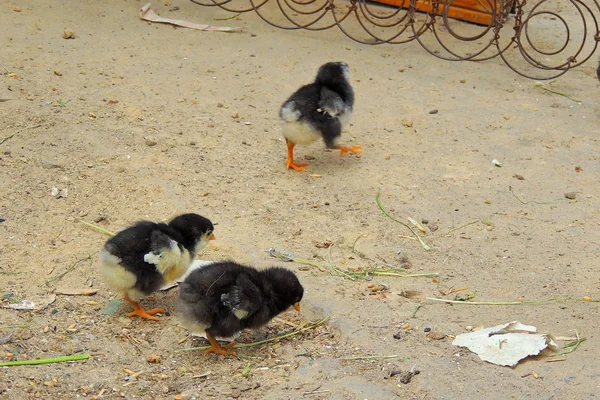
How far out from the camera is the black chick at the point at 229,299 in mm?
3980

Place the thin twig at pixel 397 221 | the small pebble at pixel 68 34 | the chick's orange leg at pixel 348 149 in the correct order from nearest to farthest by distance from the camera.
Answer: the thin twig at pixel 397 221 → the chick's orange leg at pixel 348 149 → the small pebble at pixel 68 34

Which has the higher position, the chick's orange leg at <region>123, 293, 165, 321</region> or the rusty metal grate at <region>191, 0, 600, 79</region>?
the rusty metal grate at <region>191, 0, 600, 79</region>

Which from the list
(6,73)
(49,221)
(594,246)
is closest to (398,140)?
(594,246)

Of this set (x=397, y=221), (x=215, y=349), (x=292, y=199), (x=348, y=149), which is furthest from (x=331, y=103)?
(x=215, y=349)

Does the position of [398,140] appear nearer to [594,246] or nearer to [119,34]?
[594,246]

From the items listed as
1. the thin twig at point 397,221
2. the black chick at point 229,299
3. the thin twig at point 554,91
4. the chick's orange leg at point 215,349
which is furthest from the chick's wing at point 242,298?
the thin twig at point 554,91

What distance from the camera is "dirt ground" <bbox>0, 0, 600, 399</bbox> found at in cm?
390

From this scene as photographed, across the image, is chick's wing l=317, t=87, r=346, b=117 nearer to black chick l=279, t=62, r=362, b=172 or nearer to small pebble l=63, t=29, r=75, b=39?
black chick l=279, t=62, r=362, b=172

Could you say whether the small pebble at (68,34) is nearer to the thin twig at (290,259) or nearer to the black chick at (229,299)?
the thin twig at (290,259)

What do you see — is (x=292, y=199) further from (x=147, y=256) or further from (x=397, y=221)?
(x=147, y=256)

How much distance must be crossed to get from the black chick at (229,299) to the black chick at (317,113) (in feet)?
6.60

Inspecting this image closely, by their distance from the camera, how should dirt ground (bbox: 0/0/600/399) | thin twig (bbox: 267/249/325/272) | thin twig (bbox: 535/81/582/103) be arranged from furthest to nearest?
1. thin twig (bbox: 535/81/582/103)
2. thin twig (bbox: 267/249/325/272)
3. dirt ground (bbox: 0/0/600/399)

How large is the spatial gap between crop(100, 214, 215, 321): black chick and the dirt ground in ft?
0.79

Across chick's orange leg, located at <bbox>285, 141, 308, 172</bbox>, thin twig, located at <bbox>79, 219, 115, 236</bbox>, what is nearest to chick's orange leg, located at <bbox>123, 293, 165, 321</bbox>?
thin twig, located at <bbox>79, 219, 115, 236</bbox>
